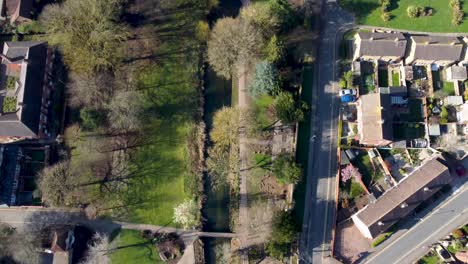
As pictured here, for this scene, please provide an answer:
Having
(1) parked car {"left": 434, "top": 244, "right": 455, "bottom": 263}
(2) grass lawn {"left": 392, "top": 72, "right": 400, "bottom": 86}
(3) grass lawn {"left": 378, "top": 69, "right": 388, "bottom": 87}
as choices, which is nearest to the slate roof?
(3) grass lawn {"left": 378, "top": 69, "right": 388, "bottom": 87}

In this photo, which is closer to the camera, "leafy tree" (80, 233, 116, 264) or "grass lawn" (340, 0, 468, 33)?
"leafy tree" (80, 233, 116, 264)

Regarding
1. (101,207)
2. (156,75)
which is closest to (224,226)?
(101,207)

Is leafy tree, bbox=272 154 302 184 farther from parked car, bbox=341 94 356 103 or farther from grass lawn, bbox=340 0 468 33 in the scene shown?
grass lawn, bbox=340 0 468 33

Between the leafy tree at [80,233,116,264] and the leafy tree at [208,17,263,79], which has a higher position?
the leafy tree at [208,17,263,79]

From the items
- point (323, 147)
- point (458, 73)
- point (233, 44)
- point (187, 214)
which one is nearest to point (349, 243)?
point (323, 147)

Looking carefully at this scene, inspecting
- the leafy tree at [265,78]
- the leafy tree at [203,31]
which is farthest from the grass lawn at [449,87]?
the leafy tree at [203,31]

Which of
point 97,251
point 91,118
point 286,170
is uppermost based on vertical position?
point 91,118

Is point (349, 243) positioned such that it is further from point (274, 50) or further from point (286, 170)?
point (274, 50)
